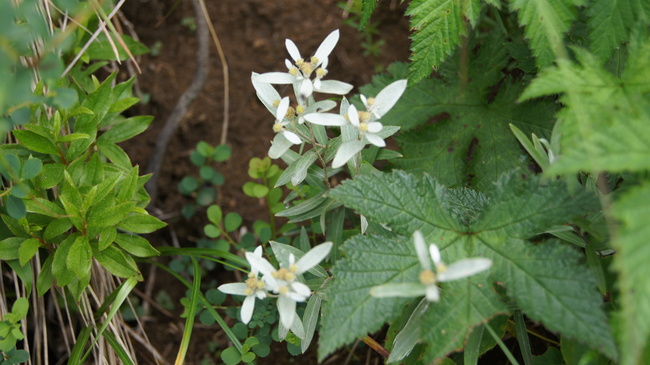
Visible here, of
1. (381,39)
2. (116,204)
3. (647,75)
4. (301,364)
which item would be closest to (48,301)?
(116,204)

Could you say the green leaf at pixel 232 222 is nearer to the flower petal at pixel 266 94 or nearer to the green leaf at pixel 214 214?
the green leaf at pixel 214 214

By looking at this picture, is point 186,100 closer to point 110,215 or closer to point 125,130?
point 125,130

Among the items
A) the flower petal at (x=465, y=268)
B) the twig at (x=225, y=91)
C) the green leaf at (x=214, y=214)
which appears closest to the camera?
the flower petal at (x=465, y=268)

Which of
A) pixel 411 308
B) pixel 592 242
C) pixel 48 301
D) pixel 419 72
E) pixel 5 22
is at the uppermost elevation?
pixel 5 22

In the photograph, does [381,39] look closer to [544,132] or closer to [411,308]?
[544,132]

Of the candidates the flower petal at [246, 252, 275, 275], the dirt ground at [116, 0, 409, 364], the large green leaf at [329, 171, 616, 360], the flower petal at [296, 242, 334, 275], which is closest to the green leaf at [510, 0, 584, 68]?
the large green leaf at [329, 171, 616, 360]

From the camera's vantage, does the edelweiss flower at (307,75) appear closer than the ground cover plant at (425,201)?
No

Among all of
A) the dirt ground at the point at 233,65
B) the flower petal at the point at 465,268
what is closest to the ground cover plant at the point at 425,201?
the flower petal at the point at 465,268
